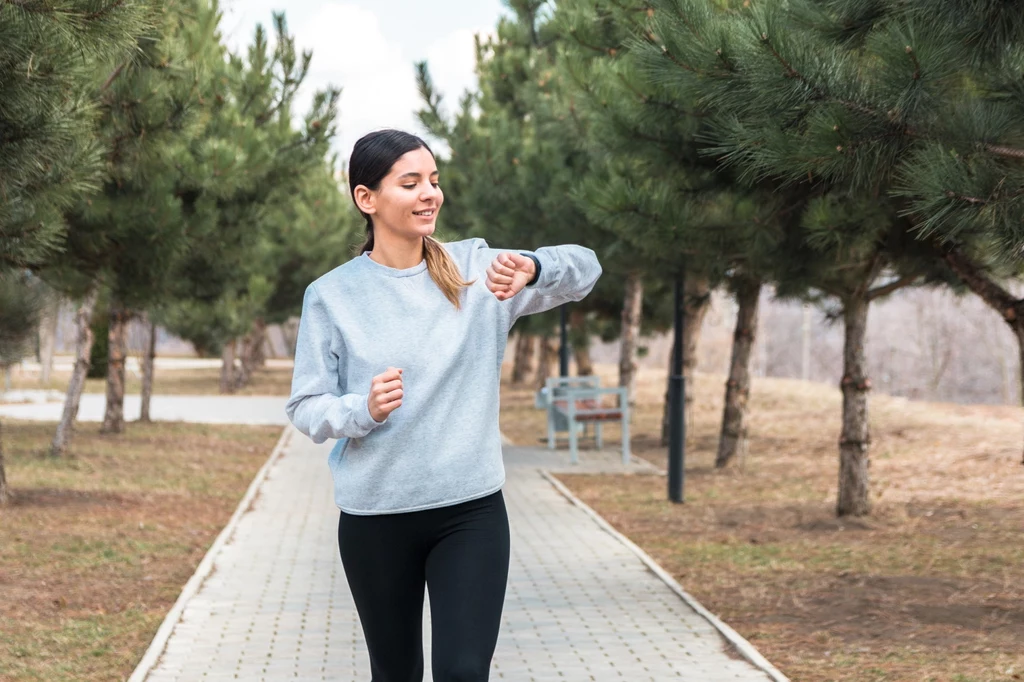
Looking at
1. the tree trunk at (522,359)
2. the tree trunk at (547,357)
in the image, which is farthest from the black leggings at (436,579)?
the tree trunk at (522,359)

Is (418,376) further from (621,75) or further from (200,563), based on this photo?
(200,563)

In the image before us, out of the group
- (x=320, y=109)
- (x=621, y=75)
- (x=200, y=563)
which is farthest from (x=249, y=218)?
(x=621, y=75)

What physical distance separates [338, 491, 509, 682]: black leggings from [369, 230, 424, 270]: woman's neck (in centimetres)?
59

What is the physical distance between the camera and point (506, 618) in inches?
264

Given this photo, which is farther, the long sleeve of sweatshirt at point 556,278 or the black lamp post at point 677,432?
the black lamp post at point 677,432

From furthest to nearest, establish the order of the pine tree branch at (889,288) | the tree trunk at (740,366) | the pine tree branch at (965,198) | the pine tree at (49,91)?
the tree trunk at (740,366), the pine tree branch at (889,288), the pine tree at (49,91), the pine tree branch at (965,198)

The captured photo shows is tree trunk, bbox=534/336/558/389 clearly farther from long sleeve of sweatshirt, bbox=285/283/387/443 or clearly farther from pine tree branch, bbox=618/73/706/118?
long sleeve of sweatshirt, bbox=285/283/387/443

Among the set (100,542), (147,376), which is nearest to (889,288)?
(100,542)

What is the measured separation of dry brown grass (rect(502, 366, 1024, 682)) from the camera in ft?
20.1

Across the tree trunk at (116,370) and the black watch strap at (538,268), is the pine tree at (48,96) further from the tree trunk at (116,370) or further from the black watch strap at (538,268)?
the tree trunk at (116,370)

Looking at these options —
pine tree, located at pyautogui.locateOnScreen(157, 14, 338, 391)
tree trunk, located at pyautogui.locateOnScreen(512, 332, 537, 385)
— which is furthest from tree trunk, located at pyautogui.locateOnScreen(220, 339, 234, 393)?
pine tree, located at pyautogui.locateOnScreen(157, 14, 338, 391)

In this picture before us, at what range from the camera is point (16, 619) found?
21.6ft

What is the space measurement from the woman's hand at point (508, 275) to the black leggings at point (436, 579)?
1.59 ft

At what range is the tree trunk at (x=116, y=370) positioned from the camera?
57.3ft
